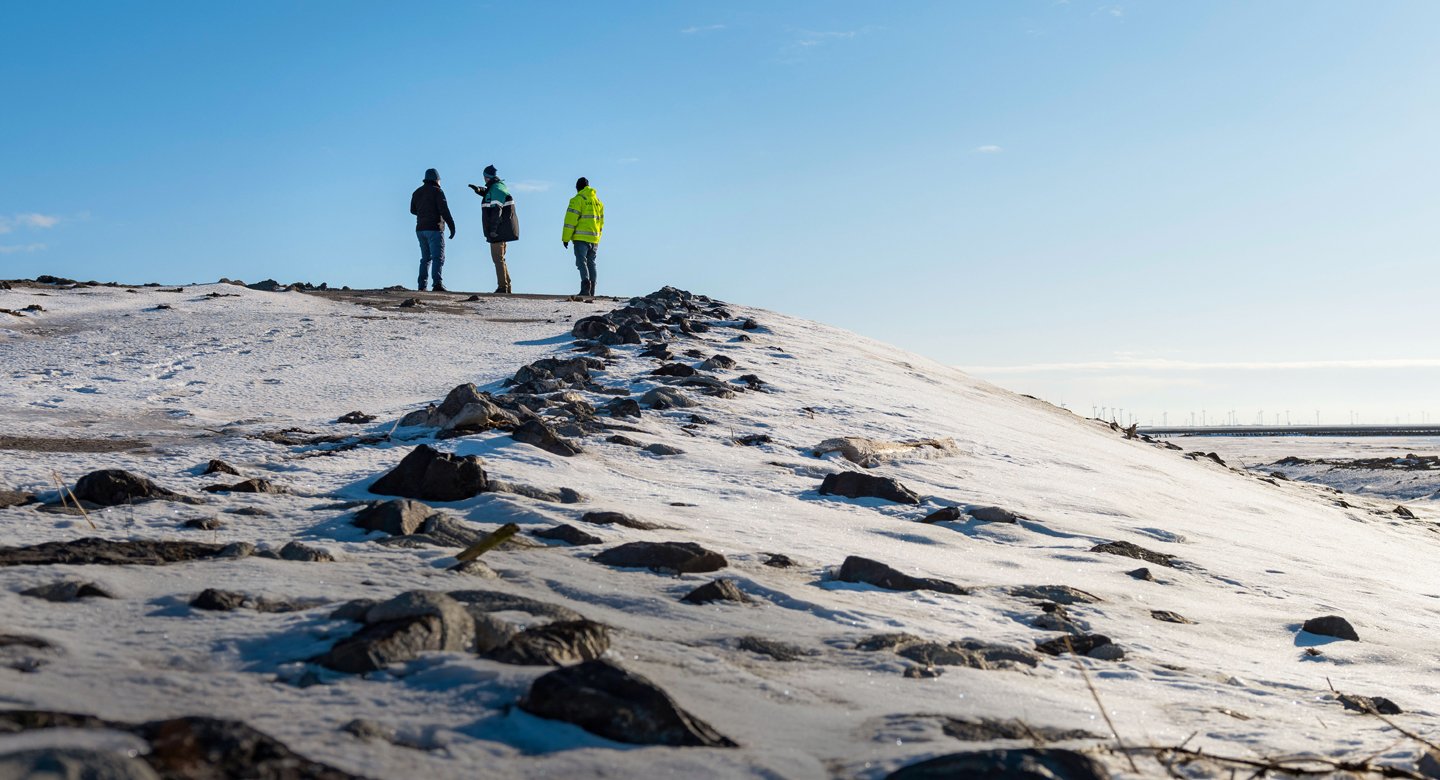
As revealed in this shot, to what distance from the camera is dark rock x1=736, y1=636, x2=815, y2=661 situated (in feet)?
9.68

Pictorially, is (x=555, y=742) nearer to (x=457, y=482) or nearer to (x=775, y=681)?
(x=775, y=681)

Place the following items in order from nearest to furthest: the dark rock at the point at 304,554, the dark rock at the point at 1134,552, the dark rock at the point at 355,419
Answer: the dark rock at the point at 304,554 < the dark rock at the point at 1134,552 < the dark rock at the point at 355,419

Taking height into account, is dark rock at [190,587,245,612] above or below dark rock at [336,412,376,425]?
below

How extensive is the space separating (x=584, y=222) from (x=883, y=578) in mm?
12791

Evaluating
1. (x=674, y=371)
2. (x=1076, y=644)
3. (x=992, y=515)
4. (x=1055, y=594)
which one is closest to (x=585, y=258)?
(x=674, y=371)

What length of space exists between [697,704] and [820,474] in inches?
163

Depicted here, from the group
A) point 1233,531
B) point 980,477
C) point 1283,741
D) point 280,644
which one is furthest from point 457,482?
point 1233,531

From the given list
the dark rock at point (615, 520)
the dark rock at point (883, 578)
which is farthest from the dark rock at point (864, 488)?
the dark rock at point (883, 578)

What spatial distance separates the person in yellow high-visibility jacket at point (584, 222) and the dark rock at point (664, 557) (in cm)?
1268

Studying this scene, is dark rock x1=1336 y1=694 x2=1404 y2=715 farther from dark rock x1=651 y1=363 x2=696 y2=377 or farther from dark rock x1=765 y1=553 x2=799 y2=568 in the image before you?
dark rock x1=651 y1=363 x2=696 y2=377

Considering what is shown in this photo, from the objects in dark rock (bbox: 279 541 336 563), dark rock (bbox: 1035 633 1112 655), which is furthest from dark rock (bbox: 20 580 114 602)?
dark rock (bbox: 1035 633 1112 655)

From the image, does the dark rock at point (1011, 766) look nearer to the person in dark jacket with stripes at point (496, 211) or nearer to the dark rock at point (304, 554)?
the dark rock at point (304, 554)

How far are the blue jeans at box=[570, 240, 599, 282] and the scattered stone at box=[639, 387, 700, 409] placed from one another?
27.8 feet

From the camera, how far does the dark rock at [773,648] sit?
2949mm
